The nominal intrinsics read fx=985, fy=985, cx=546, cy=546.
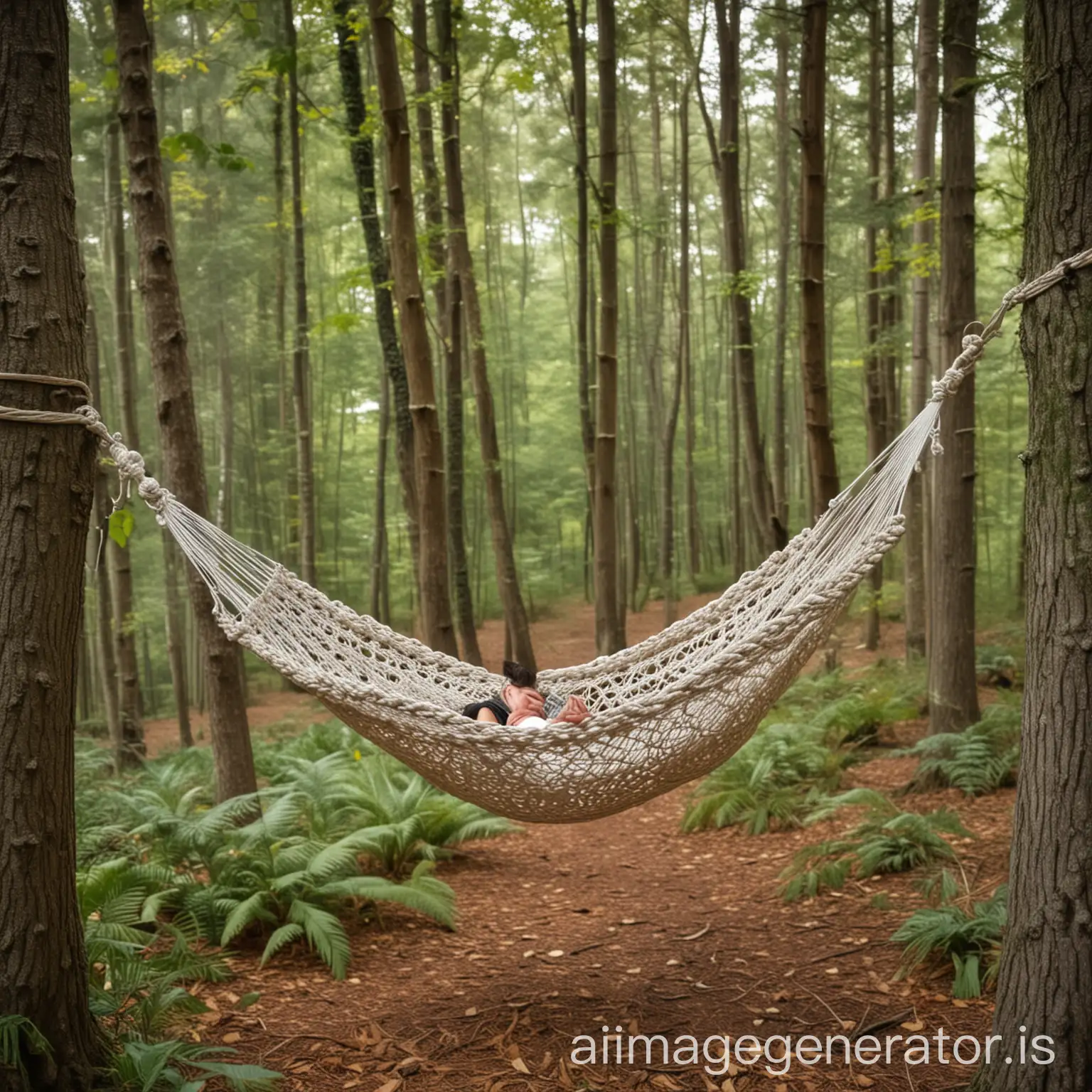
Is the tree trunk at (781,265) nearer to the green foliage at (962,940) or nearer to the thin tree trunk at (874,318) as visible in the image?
the thin tree trunk at (874,318)

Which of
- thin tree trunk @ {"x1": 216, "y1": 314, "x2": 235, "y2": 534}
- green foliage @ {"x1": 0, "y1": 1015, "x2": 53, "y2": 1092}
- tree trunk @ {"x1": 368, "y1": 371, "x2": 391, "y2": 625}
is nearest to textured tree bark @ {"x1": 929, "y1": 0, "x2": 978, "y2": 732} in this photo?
green foliage @ {"x1": 0, "y1": 1015, "x2": 53, "y2": 1092}

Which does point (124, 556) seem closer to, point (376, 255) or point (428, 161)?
point (376, 255)

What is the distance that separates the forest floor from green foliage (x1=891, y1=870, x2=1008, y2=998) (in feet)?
0.14

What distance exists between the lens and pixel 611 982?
2596 mm

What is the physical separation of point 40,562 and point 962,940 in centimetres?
223

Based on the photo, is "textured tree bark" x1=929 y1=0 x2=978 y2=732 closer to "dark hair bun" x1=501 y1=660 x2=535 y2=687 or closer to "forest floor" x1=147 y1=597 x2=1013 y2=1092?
"forest floor" x1=147 y1=597 x2=1013 y2=1092

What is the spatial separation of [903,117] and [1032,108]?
23.8 ft

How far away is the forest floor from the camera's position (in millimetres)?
2141

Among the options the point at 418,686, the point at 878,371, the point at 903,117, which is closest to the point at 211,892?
the point at 418,686

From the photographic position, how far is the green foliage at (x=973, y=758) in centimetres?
365

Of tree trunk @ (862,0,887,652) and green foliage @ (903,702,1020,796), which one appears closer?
green foliage @ (903,702,1020,796)

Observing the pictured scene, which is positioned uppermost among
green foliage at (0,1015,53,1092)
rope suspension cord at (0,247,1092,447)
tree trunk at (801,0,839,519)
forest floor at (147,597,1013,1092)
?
tree trunk at (801,0,839,519)

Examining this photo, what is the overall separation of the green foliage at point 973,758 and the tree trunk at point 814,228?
1036 millimetres

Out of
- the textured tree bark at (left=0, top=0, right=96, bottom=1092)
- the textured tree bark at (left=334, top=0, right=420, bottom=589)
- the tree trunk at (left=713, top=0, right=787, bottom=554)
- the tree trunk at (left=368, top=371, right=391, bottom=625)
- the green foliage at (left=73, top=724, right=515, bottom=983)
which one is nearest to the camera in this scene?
the textured tree bark at (left=0, top=0, right=96, bottom=1092)
